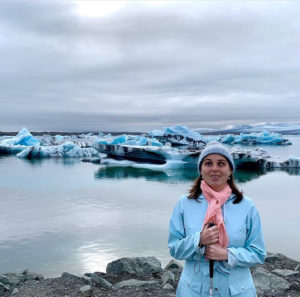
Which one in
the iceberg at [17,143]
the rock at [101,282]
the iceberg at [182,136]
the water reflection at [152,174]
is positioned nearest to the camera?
the rock at [101,282]

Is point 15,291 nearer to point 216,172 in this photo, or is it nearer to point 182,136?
point 216,172

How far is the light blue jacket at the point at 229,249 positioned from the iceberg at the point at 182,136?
89.6 ft

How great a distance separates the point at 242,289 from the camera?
1.42 m

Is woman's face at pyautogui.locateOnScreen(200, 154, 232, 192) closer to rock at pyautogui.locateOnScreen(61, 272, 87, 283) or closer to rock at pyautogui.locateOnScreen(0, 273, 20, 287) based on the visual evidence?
rock at pyautogui.locateOnScreen(61, 272, 87, 283)

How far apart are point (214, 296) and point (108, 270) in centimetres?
266

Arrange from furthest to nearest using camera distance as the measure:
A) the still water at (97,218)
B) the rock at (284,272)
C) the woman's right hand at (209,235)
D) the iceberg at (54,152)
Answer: the iceberg at (54,152), the still water at (97,218), the rock at (284,272), the woman's right hand at (209,235)

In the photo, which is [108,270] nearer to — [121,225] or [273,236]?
[121,225]

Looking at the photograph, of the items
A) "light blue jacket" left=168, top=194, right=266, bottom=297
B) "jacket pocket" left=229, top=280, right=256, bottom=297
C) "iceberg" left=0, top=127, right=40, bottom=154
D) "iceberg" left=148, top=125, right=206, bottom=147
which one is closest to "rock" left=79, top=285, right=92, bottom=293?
"light blue jacket" left=168, top=194, right=266, bottom=297

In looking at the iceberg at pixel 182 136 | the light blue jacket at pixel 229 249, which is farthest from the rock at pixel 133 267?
the iceberg at pixel 182 136

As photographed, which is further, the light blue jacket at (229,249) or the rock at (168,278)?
the rock at (168,278)

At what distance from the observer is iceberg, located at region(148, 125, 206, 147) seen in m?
28.7

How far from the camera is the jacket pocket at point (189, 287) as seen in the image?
56.0 inches

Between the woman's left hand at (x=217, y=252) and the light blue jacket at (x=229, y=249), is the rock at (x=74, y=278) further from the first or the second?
the woman's left hand at (x=217, y=252)

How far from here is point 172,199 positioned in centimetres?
913
